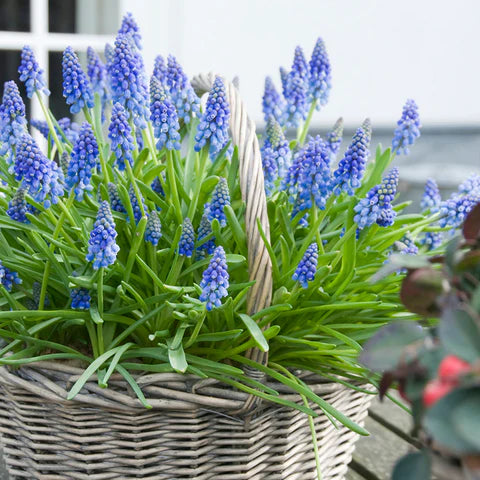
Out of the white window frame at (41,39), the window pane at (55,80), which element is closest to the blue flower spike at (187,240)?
the white window frame at (41,39)

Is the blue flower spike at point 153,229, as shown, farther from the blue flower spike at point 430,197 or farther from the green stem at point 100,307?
the blue flower spike at point 430,197

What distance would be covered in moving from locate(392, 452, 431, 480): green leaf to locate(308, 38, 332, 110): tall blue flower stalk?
677 mm

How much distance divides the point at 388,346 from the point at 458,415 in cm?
6

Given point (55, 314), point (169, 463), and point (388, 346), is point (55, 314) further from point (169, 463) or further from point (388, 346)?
point (388, 346)

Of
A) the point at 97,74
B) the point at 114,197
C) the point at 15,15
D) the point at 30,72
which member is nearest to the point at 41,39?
the point at 15,15

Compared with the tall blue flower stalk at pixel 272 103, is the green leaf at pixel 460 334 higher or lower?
higher

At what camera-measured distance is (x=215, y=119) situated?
2.33 feet

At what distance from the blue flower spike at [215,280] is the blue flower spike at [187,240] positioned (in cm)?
8

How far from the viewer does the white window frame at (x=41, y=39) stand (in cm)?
197

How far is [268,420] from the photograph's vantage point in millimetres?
687

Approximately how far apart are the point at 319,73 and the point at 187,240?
0.36 m

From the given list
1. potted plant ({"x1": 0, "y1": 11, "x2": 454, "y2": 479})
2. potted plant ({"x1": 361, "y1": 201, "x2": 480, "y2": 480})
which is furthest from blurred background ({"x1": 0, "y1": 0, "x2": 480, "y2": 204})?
potted plant ({"x1": 361, "y1": 201, "x2": 480, "y2": 480})

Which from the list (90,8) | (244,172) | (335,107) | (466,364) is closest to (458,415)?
(466,364)

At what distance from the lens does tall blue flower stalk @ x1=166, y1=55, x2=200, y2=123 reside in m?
0.80
